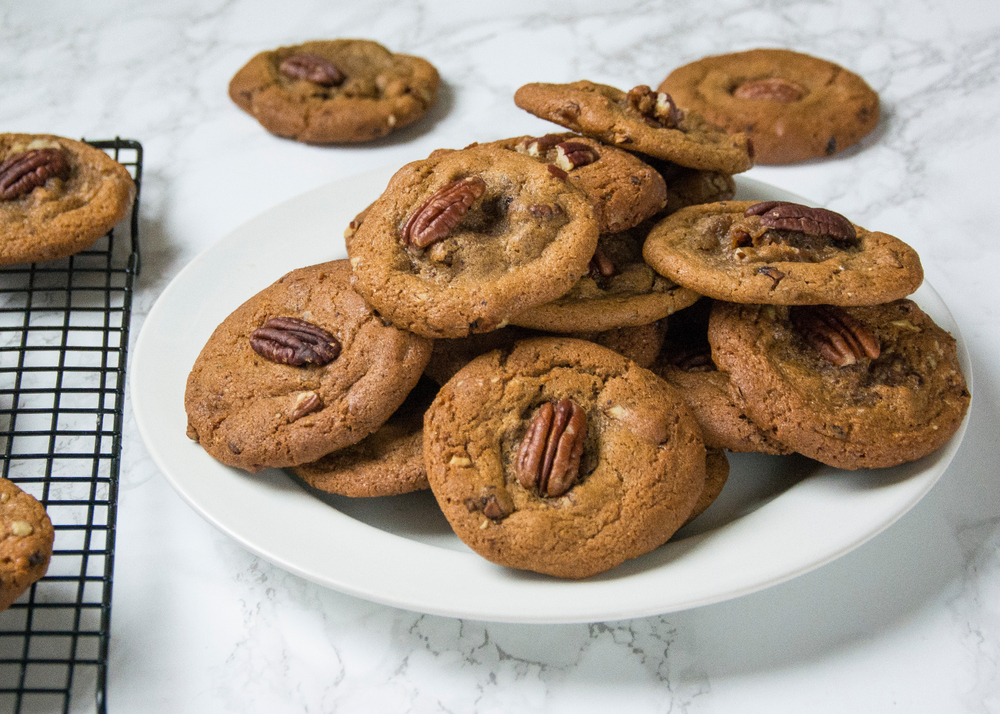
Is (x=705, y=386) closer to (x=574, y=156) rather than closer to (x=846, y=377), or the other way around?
(x=846, y=377)

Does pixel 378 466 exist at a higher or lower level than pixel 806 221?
lower

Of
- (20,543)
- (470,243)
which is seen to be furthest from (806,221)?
(20,543)

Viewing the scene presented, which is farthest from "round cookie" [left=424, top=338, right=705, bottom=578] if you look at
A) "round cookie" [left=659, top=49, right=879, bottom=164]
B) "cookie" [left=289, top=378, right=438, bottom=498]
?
"round cookie" [left=659, top=49, right=879, bottom=164]

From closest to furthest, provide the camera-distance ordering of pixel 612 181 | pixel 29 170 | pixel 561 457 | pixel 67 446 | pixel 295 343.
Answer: pixel 561 457 → pixel 295 343 → pixel 612 181 → pixel 67 446 → pixel 29 170

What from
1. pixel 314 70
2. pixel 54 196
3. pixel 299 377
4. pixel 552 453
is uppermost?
pixel 552 453

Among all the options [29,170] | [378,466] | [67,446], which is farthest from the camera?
[29,170]

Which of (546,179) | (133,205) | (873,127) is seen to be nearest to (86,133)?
(133,205)

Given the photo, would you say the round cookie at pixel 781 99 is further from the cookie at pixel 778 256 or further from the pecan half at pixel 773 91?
the cookie at pixel 778 256

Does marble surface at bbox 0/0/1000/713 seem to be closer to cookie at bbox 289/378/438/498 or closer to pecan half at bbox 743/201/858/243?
cookie at bbox 289/378/438/498
